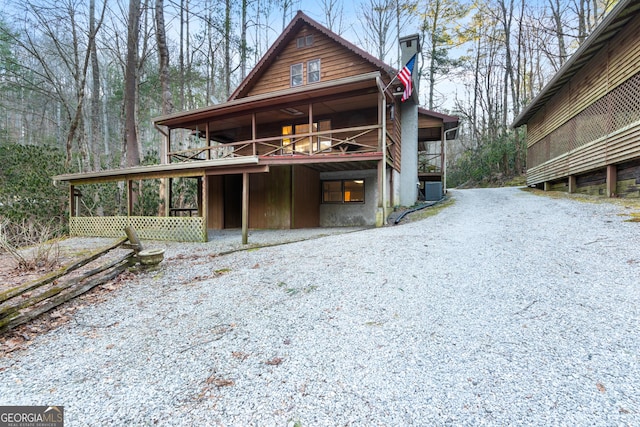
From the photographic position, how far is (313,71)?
12359mm

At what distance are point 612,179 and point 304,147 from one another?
33.9 ft

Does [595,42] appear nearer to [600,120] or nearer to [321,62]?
[600,120]

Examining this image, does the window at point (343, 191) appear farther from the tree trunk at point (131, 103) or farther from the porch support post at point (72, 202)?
the porch support post at point (72, 202)

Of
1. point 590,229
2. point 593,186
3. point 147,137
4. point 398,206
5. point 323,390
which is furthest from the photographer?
point 147,137

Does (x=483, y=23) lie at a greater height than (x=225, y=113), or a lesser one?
greater

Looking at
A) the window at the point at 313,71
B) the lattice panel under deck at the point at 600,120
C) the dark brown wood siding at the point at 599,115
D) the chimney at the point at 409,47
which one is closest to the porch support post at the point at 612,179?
the dark brown wood siding at the point at 599,115

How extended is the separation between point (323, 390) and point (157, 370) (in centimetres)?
146

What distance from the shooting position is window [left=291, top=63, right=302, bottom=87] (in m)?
12.6

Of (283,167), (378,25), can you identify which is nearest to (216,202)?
(283,167)

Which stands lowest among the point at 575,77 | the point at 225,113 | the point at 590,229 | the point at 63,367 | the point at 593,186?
the point at 63,367

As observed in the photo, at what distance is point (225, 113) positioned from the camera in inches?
440

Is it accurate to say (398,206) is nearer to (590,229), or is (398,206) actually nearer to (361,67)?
(361,67)

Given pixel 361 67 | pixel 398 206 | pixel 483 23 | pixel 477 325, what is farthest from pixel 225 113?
pixel 483 23

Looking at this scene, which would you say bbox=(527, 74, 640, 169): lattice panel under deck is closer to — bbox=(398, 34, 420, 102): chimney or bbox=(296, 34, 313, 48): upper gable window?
bbox=(398, 34, 420, 102): chimney
